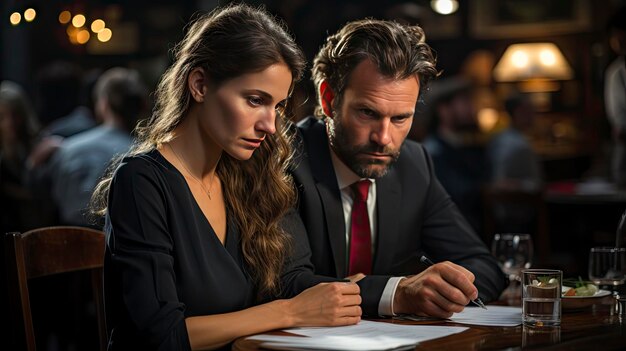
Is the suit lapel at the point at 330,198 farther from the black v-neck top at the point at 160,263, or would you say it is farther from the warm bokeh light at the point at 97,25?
the warm bokeh light at the point at 97,25

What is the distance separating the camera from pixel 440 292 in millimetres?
2172

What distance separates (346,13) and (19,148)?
408 centimetres

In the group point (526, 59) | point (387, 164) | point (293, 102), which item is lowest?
point (387, 164)

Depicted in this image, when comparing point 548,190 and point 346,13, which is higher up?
point 346,13

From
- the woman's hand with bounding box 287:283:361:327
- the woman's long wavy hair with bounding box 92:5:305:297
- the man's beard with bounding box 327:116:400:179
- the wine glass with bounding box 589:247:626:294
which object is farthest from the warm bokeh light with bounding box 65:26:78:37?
the woman's hand with bounding box 287:283:361:327

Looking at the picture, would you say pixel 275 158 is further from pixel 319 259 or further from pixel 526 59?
pixel 526 59

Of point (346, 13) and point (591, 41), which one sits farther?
point (591, 41)

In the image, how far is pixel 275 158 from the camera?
2.45 m

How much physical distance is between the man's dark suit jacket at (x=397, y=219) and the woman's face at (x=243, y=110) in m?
0.45

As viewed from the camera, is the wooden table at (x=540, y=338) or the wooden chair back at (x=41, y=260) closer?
the wooden table at (x=540, y=338)

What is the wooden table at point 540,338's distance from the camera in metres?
1.89

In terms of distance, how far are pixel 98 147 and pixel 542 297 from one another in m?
3.54

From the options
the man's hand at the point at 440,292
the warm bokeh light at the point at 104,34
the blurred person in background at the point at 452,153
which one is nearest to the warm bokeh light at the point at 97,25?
the warm bokeh light at the point at 104,34

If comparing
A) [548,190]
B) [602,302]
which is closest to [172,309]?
[602,302]
